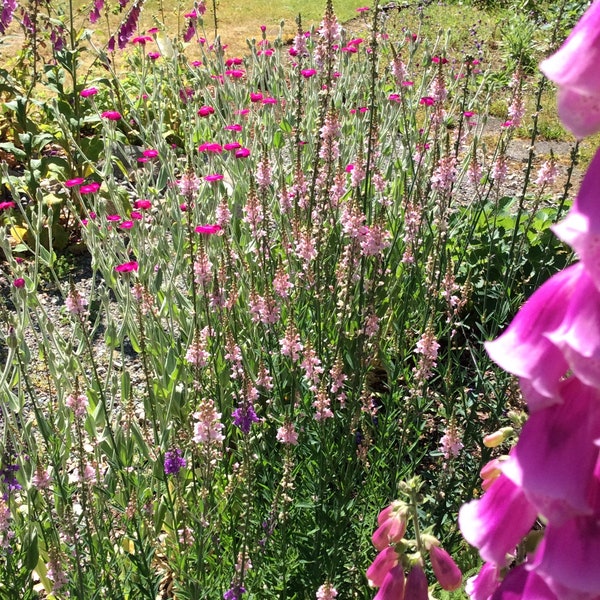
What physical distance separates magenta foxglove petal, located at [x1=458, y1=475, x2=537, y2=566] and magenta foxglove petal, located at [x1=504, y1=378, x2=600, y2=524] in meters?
0.08

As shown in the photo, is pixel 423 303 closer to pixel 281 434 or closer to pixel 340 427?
pixel 340 427

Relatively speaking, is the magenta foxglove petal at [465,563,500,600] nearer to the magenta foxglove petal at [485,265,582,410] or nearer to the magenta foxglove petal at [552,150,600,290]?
the magenta foxglove petal at [485,265,582,410]

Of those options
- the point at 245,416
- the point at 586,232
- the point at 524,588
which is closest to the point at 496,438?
the point at 524,588

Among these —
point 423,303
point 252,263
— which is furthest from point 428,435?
point 252,263

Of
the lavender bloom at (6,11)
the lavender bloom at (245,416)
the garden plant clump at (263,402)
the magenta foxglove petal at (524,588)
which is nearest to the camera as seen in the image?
the magenta foxglove petal at (524,588)

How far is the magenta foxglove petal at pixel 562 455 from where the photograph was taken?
57cm

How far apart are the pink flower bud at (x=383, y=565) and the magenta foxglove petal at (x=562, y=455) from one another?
0.52 m

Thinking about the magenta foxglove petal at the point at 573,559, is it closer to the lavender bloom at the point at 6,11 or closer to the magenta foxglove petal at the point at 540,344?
the magenta foxglove petal at the point at 540,344

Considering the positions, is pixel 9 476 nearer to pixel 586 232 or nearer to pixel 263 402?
pixel 263 402

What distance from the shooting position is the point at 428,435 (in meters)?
3.50

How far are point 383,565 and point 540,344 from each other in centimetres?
63

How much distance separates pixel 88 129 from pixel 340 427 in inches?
196

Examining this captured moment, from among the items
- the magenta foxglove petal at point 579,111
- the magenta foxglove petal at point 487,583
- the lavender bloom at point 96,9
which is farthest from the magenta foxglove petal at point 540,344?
the lavender bloom at point 96,9

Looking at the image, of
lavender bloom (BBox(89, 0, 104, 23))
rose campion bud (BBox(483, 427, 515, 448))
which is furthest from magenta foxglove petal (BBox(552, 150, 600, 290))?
lavender bloom (BBox(89, 0, 104, 23))
